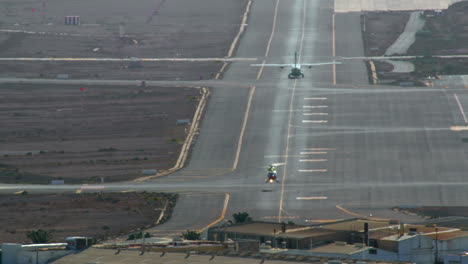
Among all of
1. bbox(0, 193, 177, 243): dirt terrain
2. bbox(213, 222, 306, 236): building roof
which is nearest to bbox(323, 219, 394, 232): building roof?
bbox(213, 222, 306, 236): building roof

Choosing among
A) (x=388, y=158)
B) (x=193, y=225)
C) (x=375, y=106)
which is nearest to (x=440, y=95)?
(x=375, y=106)

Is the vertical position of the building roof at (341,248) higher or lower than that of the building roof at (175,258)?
higher

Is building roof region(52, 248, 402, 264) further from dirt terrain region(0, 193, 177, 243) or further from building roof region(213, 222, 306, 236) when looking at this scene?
dirt terrain region(0, 193, 177, 243)

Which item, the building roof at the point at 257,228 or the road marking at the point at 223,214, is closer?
the building roof at the point at 257,228

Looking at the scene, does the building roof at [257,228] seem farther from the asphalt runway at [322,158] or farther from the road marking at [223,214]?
the asphalt runway at [322,158]

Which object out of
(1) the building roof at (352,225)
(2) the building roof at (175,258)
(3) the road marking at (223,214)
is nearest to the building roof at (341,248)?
(1) the building roof at (352,225)

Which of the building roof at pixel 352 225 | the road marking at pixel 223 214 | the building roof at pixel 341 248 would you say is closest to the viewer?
the building roof at pixel 341 248

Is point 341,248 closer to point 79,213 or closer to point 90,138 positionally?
point 79,213

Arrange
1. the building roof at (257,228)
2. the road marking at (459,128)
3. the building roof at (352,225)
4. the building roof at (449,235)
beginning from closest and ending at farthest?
the building roof at (449,235) < the building roof at (352,225) < the building roof at (257,228) < the road marking at (459,128)
